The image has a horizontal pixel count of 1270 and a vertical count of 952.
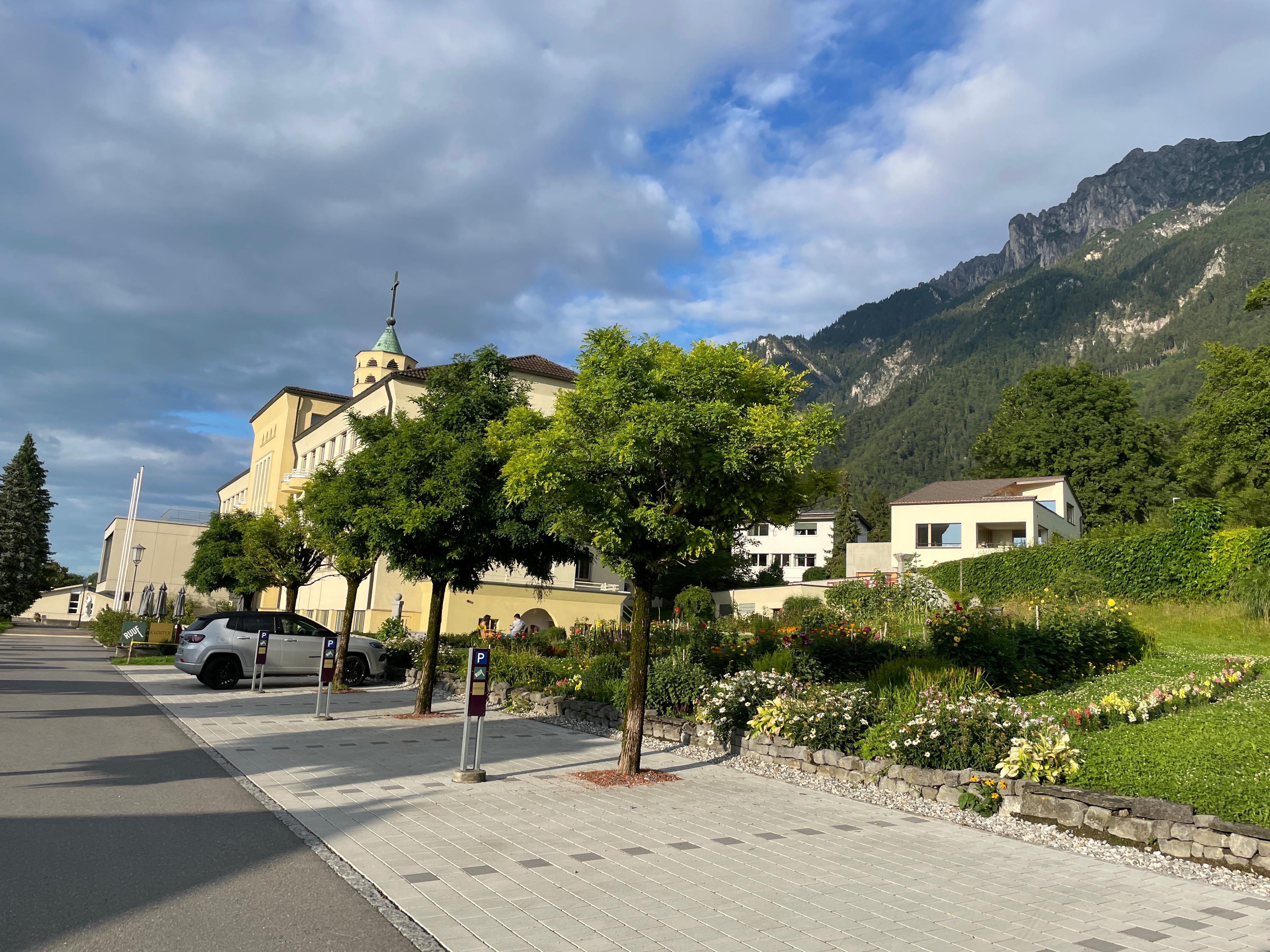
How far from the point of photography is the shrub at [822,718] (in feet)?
31.6

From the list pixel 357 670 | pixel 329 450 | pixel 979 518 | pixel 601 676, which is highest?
pixel 329 450

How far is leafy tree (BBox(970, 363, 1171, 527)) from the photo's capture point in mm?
51875

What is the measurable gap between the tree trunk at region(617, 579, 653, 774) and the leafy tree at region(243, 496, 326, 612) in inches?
775

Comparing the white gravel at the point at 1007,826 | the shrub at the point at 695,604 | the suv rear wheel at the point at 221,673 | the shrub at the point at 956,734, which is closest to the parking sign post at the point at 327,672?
the white gravel at the point at 1007,826

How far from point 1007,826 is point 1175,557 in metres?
20.6

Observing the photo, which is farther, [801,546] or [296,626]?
[801,546]

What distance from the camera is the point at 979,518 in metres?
42.4

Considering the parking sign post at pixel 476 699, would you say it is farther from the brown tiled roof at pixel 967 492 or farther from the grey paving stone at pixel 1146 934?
the brown tiled roof at pixel 967 492

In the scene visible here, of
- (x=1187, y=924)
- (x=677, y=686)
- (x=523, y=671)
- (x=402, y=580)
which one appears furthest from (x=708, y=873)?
(x=402, y=580)

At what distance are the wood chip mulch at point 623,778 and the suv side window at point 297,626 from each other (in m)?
12.6

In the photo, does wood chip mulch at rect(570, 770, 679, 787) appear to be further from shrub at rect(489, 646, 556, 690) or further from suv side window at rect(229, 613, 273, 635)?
suv side window at rect(229, 613, 273, 635)

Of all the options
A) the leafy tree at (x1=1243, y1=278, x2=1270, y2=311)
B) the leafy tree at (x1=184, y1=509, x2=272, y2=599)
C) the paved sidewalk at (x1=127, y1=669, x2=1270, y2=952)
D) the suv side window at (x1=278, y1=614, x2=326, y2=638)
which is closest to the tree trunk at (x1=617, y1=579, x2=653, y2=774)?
the paved sidewalk at (x1=127, y1=669, x2=1270, y2=952)

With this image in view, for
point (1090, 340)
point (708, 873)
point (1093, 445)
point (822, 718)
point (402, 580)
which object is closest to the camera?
point (708, 873)

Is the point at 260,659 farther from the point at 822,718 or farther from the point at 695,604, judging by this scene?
the point at 695,604
